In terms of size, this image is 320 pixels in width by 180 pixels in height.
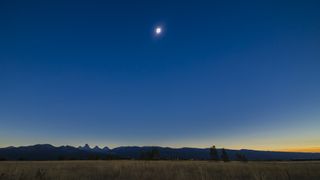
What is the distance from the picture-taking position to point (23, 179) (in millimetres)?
6570

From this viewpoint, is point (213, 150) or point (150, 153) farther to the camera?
point (213, 150)

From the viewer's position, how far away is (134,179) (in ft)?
23.1

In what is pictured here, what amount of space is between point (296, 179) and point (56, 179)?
8.87 meters

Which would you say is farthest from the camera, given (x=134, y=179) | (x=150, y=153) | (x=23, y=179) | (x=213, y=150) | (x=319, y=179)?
(x=213, y=150)

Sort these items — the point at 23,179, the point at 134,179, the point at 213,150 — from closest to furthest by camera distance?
the point at 23,179, the point at 134,179, the point at 213,150

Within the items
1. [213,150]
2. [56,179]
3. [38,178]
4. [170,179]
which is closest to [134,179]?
[170,179]

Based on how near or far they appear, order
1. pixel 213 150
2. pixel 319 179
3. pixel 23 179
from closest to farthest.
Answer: pixel 23 179, pixel 319 179, pixel 213 150

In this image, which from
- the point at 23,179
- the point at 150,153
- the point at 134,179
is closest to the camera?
the point at 23,179

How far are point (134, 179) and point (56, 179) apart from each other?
8.69ft

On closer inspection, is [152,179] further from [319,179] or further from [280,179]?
[319,179]

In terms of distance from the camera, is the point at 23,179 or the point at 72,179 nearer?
the point at 23,179

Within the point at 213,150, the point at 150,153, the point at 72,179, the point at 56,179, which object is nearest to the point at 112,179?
the point at 72,179

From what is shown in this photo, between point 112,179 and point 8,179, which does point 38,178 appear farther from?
point 112,179

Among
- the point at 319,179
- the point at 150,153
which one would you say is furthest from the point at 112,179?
the point at 150,153
